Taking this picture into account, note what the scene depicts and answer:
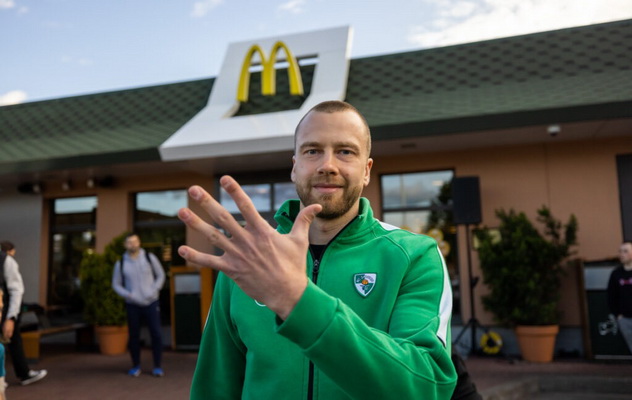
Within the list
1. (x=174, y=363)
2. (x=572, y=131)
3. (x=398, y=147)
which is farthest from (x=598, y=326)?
(x=174, y=363)

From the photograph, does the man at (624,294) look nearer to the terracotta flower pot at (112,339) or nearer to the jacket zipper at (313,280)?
the jacket zipper at (313,280)

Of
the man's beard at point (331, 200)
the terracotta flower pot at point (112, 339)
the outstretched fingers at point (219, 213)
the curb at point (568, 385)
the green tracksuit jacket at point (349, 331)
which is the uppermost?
the man's beard at point (331, 200)

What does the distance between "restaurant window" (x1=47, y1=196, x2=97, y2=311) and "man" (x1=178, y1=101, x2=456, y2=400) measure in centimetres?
1065

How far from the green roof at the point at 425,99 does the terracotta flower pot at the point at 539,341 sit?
301cm

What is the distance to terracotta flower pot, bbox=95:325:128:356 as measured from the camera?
9047mm

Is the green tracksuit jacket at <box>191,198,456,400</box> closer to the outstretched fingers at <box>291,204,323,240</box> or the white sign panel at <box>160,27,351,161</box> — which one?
the outstretched fingers at <box>291,204,323,240</box>

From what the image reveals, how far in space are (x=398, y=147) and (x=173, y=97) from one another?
536 centimetres

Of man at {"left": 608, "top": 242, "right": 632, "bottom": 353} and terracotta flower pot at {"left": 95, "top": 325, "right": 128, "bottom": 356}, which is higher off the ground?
man at {"left": 608, "top": 242, "right": 632, "bottom": 353}

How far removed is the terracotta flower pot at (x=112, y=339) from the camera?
29.7 feet

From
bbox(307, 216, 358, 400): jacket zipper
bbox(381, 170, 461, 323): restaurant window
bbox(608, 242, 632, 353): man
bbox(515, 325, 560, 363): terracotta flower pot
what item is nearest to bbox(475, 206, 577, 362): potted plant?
bbox(515, 325, 560, 363): terracotta flower pot

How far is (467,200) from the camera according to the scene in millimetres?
7988

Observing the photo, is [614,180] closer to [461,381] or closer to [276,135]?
[276,135]

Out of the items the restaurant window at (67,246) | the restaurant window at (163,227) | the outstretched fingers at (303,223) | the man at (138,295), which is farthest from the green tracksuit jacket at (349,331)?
the restaurant window at (67,246)

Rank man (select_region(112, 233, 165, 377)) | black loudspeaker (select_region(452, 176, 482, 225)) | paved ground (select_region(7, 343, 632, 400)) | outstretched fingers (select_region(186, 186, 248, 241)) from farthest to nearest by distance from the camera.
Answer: black loudspeaker (select_region(452, 176, 482, 225))
man (select_region(112, 233, 165, 377))
paved ground (select_region(7, 343, 632, 400))
outstretched fingers (select_region(186, 186, 248, 241))
